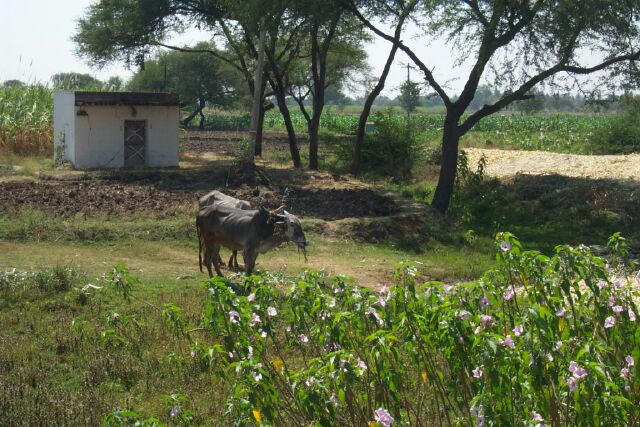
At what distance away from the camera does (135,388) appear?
8.16 metres

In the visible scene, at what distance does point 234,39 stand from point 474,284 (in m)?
28.8

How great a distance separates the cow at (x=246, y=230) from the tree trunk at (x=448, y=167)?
9.84m

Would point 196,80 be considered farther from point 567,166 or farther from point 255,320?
point 255,320

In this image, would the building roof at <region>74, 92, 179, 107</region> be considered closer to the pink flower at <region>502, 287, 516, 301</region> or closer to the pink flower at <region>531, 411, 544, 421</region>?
the pink flower at <region>502, 287, 516, 301</region>

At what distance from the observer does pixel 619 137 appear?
3519 centimetres

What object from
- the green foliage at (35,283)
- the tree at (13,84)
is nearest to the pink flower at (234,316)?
the green foliage at (35,283)

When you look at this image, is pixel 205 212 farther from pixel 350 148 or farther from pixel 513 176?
pixel 350 148

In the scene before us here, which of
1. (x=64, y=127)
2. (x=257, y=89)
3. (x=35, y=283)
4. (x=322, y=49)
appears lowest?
(x=35, y=283)

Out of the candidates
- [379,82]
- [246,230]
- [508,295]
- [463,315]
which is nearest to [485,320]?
[463,315]

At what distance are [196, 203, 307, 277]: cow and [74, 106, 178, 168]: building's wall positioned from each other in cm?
1588

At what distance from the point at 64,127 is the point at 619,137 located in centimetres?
2160

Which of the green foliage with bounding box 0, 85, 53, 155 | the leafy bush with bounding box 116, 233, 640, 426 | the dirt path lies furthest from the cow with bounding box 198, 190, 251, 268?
the green foliage with bounding box 0, 85, 53, 155

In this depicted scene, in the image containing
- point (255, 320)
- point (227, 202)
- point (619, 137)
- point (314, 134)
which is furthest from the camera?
point (619, 137)

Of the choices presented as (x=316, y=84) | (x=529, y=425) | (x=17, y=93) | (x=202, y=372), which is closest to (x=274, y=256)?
(x=202, y=372)
